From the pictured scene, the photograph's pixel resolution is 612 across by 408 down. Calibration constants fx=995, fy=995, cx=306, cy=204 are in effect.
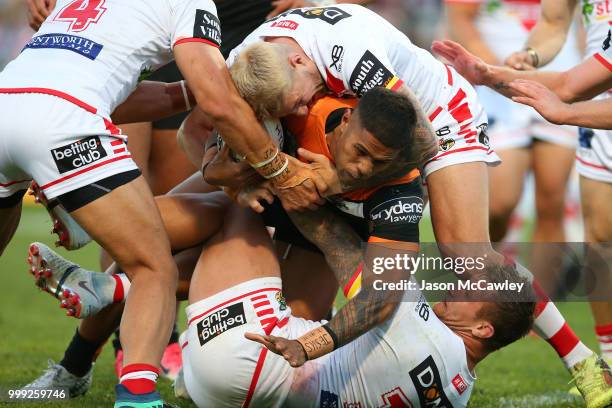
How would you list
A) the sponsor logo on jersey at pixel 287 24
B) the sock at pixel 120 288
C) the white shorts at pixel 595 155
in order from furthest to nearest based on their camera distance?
the white shorts at pixel 595 155, the sock at pixel 120 288, the sponsor logo on jersey at pixel 287 24

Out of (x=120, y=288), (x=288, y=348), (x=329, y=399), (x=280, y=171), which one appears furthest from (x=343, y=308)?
(x=120, y=288)

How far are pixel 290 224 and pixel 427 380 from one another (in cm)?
118

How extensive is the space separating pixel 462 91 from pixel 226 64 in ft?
4.77

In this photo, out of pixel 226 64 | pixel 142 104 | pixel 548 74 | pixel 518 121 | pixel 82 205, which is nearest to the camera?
pixel 82 205

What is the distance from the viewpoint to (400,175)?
4.75 metres

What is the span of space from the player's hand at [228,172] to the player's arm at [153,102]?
600 millimetres

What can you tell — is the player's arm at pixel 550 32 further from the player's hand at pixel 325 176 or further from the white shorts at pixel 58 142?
the white shorts at pixel 58 142

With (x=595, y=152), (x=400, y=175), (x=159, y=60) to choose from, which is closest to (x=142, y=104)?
(x=159, y=60)

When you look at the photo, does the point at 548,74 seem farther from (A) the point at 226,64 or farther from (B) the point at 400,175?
(A) the point at 226,64

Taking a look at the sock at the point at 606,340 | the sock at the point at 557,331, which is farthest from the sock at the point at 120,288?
the sock at the point at 606,340

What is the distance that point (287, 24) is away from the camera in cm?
508

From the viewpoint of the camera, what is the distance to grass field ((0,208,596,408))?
5785mm

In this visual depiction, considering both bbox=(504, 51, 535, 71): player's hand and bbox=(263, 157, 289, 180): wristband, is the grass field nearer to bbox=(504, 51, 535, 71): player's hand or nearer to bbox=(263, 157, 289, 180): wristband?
bbox=(263, 157, 289, 180): wristband

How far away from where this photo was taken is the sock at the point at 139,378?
428 centimetres
